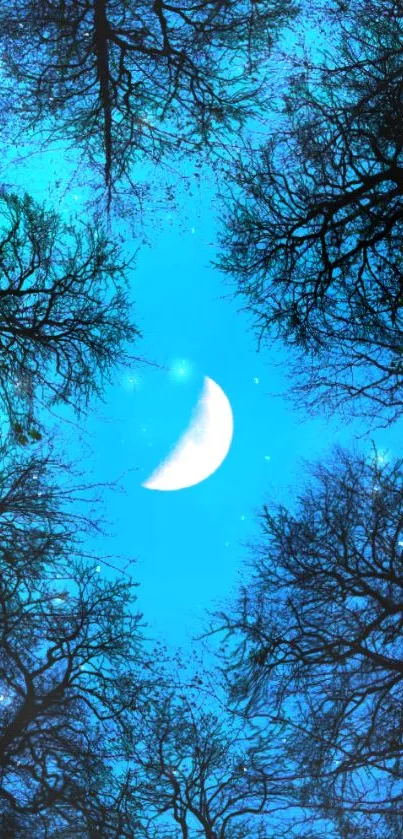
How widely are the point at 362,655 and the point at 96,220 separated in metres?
6.99

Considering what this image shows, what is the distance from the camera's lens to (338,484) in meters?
9.27

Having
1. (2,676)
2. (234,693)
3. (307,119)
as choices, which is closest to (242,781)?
(234,693)

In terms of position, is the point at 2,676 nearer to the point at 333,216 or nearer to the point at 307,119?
the point at 333,216

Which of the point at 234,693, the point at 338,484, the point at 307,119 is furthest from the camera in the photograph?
the point at 338,484

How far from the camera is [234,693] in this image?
8508 millimetres

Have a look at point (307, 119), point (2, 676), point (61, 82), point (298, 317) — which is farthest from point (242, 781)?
point (61, 82)

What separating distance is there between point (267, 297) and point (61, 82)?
3959 millimetres

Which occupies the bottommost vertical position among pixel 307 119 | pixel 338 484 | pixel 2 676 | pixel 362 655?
pixel 2 676

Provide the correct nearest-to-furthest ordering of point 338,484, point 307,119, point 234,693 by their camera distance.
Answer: point 307,119, point 234,693, point 338,484

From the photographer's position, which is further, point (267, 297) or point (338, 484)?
point (338, 484)

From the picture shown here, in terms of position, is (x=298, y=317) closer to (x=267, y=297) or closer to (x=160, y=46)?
(x=267, y=297)

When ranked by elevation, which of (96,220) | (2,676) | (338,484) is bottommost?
(2,676)

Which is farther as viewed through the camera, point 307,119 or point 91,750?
point 91,750

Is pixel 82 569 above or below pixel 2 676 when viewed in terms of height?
above
